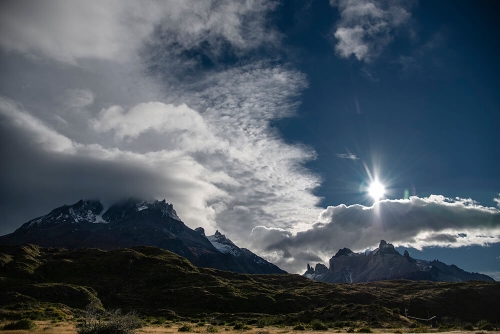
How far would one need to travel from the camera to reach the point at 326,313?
220ft

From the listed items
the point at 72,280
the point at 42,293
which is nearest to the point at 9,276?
the point at 72,280

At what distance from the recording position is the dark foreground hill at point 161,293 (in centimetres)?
9712

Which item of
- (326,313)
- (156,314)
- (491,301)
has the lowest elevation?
(156,314)

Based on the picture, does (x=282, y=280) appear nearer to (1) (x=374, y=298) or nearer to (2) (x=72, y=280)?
(1) (x=374, y=298)

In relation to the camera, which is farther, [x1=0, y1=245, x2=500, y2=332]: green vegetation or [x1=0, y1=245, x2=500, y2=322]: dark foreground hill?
[x1=0, y1=245, x2=500, y2=322]: dark foreground hill

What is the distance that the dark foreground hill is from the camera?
319 ft

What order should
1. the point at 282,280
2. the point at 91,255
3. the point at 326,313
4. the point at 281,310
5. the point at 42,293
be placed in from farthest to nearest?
the point at 282,280, the point at 91,255, the point at 281,310, the point at 42,293, the point at 326,313

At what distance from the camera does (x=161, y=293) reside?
114688mm

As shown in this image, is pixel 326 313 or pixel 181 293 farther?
pixel 181 293

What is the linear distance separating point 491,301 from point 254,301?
89350 millimetres

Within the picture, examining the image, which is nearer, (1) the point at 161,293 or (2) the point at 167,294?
(2) the point at 167,294

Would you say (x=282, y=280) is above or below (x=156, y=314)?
above

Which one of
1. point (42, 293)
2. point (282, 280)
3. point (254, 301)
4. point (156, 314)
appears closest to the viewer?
point (156, 314)

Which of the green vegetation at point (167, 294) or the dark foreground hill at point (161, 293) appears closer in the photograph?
the green vegetation at point (167, 294)
